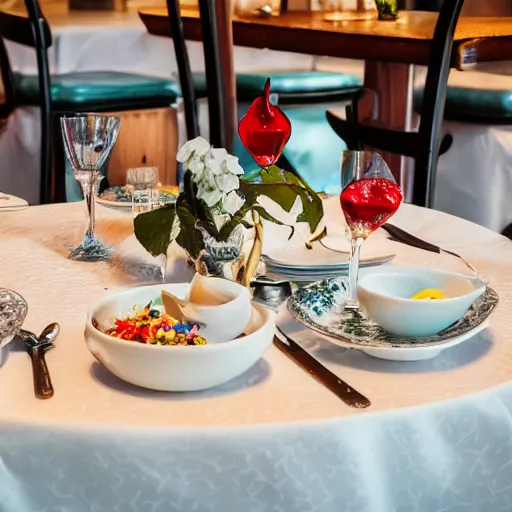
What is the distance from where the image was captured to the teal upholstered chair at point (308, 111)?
2705mm

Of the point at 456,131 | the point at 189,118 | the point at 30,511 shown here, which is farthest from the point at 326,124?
the point at 30,511

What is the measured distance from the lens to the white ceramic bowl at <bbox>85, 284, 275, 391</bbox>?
2.12ft

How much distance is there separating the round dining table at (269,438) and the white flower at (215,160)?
0.19 metres

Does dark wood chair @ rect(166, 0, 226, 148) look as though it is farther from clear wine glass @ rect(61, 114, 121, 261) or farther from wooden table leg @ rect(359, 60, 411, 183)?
clear wine glass @ rect(61, 114, 121, 261)

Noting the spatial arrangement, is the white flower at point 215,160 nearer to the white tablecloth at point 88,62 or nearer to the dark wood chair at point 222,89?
the dark wood chair at point 222,89

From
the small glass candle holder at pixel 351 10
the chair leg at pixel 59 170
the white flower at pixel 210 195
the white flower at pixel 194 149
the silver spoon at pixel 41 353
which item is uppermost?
the small glass candle holder at pixel 351 10

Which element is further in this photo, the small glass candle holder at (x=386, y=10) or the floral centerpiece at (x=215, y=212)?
the small glass candle holder at (x=386, y=10)

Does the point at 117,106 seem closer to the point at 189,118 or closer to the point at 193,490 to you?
the point at 189,118

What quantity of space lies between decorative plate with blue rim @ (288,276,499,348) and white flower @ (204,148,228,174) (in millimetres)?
143

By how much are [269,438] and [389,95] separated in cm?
207

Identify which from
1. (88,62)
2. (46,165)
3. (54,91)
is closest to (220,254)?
(46,165)

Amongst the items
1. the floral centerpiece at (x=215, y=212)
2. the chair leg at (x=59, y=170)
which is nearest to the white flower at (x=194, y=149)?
the floral centerpiece at (x=215, y=212)

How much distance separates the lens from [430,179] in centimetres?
201

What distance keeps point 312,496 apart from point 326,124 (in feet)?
7.82
